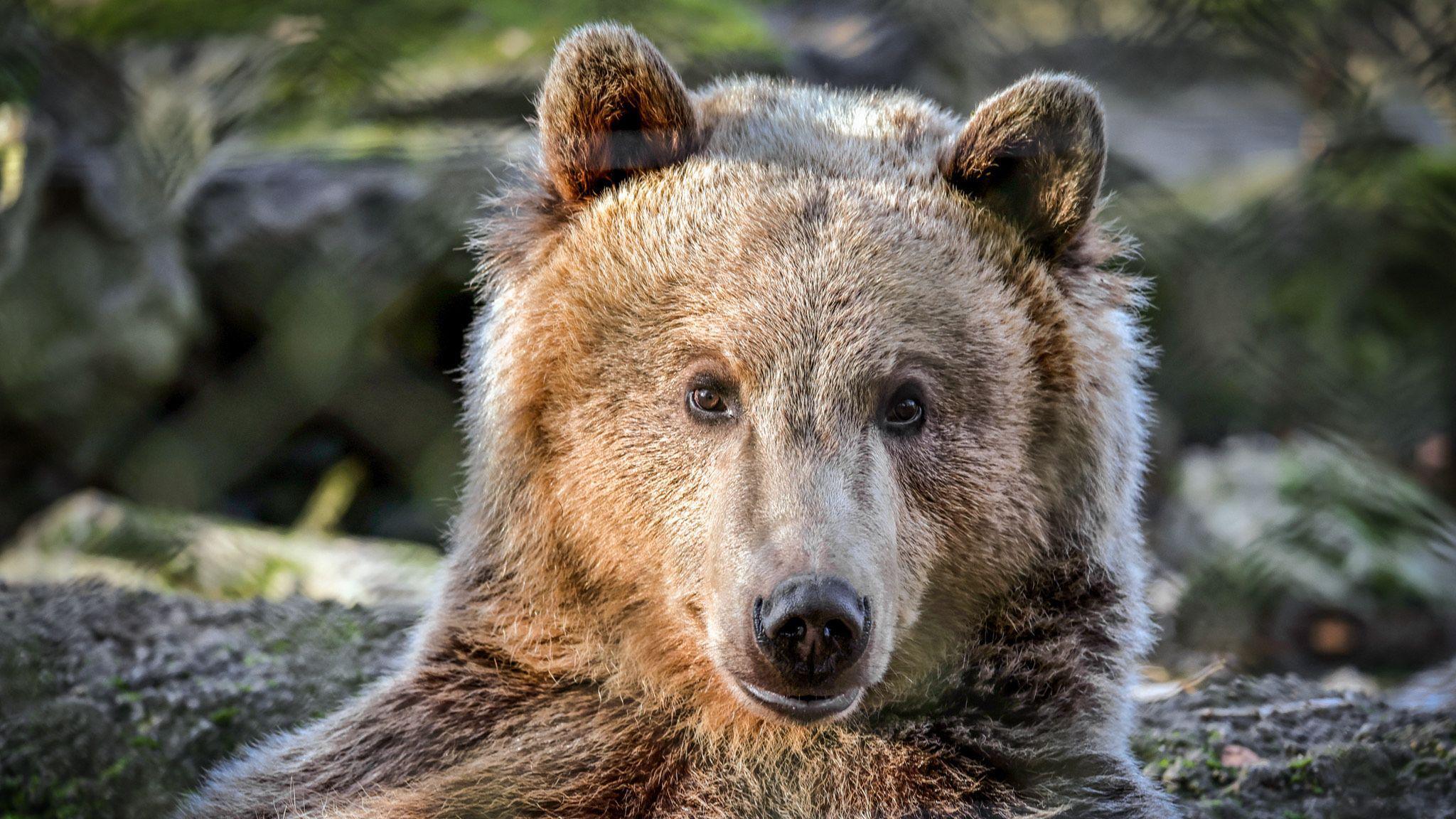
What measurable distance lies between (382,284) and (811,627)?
16.6 ft

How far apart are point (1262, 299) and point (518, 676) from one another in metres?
6.36

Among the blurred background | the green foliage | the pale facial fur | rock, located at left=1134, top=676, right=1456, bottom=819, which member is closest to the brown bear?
the pale facial fur

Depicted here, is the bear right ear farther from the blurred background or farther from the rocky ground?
the blurred background

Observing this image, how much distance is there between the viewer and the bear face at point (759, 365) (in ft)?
10.5

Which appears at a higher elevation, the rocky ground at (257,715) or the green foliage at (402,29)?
the green foliage at (402,29)

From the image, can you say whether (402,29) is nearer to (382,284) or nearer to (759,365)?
(382,284)

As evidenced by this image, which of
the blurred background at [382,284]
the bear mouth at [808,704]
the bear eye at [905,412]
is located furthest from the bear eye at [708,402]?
the blurred background at [382,284]

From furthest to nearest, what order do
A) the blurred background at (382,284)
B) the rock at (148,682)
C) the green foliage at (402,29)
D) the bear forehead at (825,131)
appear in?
the green foliage at (402,29)
the blurred background at (382,284)
the rock at (148,682)
the bear forehead at (825,131)

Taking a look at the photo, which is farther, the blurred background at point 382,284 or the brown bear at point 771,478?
the blurred background at point 382,284

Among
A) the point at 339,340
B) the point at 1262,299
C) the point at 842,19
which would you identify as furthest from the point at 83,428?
the point at 1262,299

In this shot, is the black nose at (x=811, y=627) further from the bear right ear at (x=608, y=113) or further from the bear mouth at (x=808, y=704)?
the bear right ear at (x=608, y=113)

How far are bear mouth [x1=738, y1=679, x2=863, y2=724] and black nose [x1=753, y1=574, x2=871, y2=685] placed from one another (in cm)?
8

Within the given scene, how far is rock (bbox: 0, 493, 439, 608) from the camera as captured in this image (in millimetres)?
6156

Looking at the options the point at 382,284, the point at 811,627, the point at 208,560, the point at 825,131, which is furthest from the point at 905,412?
the point at 382,284
